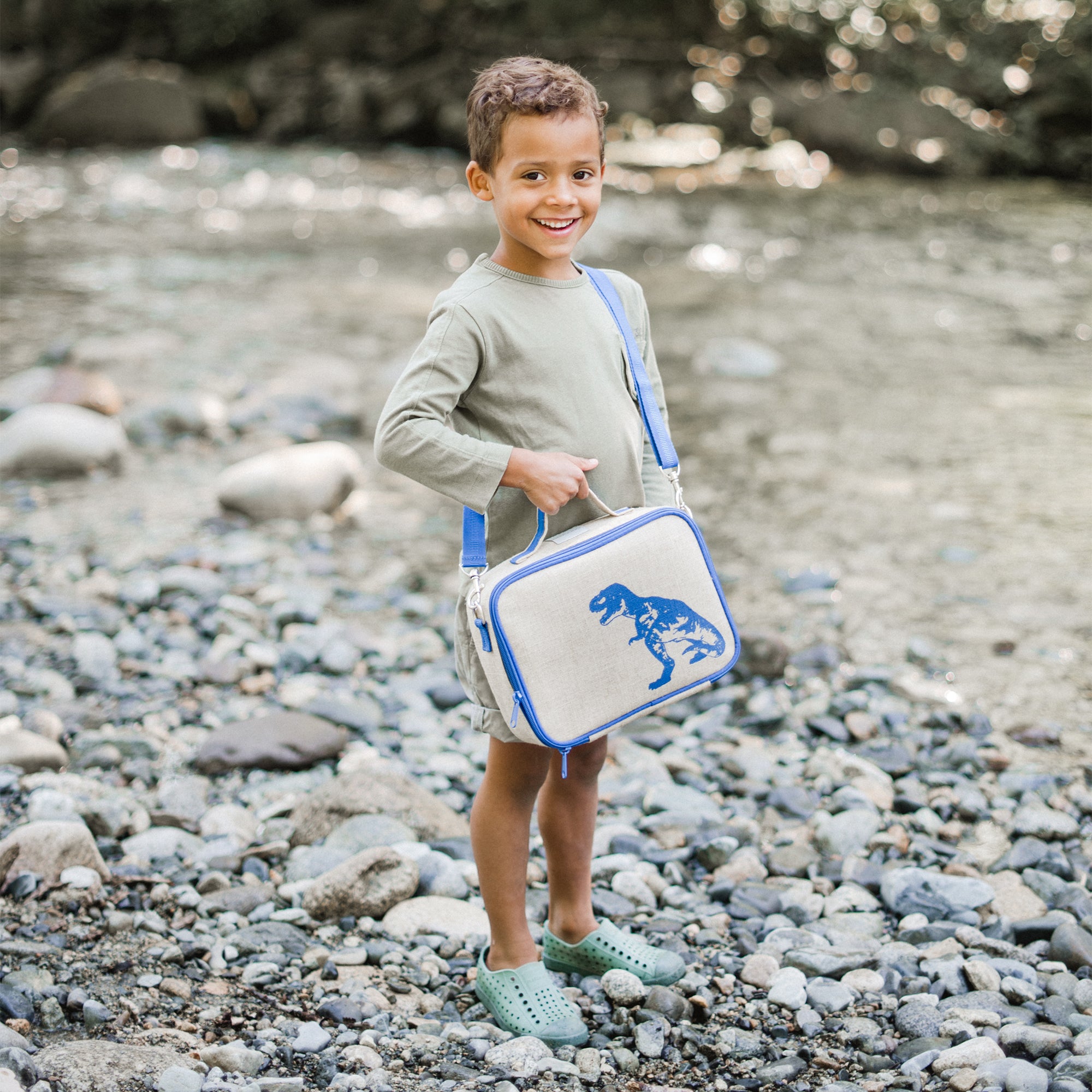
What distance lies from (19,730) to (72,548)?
1.41m

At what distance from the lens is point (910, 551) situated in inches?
172

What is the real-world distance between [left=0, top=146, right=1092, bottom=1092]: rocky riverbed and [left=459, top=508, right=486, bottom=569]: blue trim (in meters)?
0.79

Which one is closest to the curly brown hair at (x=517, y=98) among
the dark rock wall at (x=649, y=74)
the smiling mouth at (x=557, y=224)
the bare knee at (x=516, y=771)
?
the smiling mouth at (x=557, y=224)

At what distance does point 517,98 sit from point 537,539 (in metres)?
0.65

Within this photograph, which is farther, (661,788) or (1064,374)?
(1064,374)

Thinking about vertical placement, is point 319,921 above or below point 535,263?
below

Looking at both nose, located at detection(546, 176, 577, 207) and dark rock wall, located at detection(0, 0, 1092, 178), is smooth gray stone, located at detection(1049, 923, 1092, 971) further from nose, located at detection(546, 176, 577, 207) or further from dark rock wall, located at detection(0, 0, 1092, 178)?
dark rock wall, located at detection(0, 0, 1092, 178)

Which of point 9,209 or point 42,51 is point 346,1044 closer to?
point 9,209

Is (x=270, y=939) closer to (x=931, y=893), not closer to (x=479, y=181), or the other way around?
(x=931, y=893)

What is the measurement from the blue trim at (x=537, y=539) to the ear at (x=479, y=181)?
50cm

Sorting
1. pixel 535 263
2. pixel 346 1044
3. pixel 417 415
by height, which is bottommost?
pixel 346 1044

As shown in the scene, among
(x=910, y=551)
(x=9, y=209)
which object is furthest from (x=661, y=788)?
(x=9, y=209)

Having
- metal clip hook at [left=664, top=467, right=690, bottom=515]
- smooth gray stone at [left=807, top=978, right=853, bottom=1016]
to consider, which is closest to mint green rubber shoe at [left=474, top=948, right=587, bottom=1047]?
smooth gray stone at [left=807, top=978, right=853, bottom=1016]

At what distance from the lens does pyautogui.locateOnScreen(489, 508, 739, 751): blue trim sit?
1.78m
